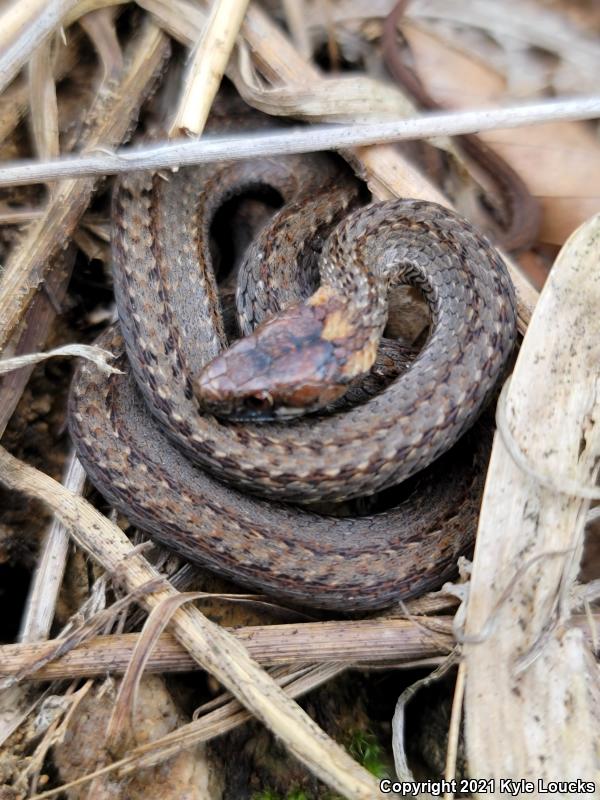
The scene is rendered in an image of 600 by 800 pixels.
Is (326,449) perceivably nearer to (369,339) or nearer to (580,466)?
(369,339)

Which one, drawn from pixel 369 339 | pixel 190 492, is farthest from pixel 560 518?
pixel 190 492

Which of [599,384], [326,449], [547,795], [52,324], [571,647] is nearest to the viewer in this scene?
[547,795]

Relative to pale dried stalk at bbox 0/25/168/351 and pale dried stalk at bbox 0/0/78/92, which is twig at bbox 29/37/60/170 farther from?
pale dried stalk at bbox 0/0/78/92

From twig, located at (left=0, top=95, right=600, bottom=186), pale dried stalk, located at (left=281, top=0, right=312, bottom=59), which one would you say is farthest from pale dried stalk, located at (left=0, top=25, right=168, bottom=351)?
pale dried stalk, located at (left=281, top=0, right=312, bottom=59)

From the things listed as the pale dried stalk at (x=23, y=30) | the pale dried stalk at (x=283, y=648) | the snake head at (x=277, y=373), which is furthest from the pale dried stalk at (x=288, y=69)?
the pale dried stalk at (x=283, y=648)

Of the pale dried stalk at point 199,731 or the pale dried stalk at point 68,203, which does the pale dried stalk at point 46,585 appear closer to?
the pale dried stalk at point 199,731


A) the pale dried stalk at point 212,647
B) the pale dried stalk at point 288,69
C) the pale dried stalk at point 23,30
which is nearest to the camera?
the pale dried stalk at point 212,647

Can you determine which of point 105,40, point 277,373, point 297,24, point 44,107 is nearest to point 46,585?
point 277,373
